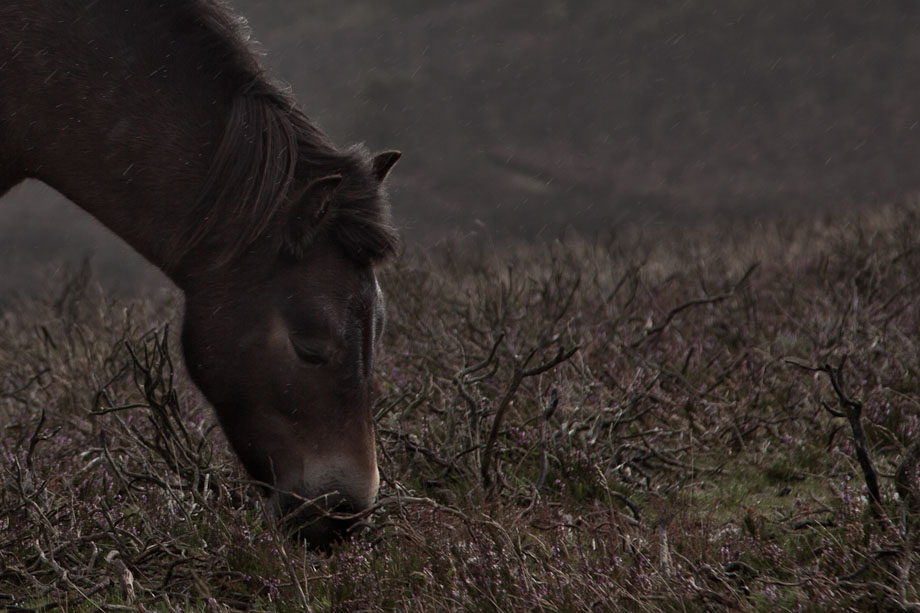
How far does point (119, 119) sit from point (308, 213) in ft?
2.58

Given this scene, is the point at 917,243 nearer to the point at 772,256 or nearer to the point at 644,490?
the point at 772,256

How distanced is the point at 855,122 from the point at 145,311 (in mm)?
25336

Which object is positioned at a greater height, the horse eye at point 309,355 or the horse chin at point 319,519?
the horse eye at point 309,355

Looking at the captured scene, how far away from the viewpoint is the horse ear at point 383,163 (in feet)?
11.9

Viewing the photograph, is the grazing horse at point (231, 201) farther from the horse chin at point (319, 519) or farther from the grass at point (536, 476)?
the grass at point (536, 476)

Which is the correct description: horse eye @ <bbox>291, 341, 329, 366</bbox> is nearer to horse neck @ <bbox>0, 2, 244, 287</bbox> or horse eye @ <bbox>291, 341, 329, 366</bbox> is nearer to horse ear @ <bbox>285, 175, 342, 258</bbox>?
Answer: horse ear @ <bbox>285, 175, 342, 258</bbox>

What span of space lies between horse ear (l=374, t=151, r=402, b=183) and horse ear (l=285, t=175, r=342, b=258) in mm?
335

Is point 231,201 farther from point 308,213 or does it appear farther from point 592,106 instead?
point 592,106

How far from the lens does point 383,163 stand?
3643mm

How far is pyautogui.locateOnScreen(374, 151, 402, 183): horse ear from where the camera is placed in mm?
3625

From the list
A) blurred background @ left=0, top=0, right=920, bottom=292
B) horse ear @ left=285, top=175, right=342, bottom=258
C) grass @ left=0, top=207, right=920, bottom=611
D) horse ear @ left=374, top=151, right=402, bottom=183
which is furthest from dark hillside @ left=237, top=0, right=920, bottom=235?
horse ear @ left=285, top=175, right=342, bottom=258

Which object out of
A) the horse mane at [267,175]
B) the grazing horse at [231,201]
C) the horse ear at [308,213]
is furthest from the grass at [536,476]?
the horse ear at [308,213]

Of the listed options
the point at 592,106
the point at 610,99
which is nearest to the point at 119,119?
the point at 592,106

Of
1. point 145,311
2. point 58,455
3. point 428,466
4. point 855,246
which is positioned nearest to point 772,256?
point 855,246
